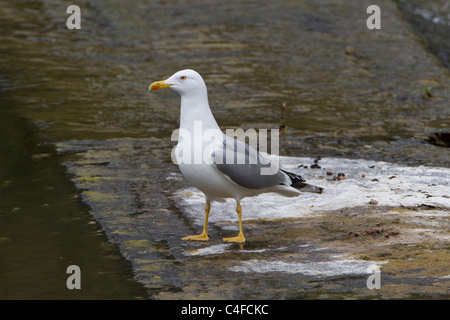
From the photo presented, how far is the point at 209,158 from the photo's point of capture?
5992 mm

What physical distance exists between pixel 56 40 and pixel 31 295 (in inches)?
418

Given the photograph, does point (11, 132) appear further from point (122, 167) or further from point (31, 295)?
point (31, 295)

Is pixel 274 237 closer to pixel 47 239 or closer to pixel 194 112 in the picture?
pixel 194 112

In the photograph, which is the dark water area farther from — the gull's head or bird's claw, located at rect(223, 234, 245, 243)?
the gull's head

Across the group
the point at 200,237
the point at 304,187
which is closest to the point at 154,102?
the point at 304,187

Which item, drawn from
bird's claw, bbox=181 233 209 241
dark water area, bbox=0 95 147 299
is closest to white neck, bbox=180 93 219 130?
bird's claw, bbox=181 233 209 241

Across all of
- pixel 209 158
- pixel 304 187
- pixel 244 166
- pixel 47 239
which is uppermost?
pixel 209 158

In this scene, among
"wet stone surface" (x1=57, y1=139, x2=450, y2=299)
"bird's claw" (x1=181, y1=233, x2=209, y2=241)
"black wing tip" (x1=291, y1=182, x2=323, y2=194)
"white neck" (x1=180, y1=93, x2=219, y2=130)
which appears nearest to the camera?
"wet stone surface" (x1=57, y1=139, x2=450, y2=299)

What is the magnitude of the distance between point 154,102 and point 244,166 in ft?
19.0

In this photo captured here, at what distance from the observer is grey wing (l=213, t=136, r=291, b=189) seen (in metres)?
6.05

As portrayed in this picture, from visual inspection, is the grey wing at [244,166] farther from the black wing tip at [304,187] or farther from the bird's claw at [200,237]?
the bird's claw at [200,237]

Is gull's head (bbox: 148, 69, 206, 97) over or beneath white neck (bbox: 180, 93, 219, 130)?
over

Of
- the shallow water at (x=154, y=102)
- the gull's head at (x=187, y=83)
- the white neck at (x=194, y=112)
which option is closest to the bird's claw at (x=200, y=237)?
the shallow water at (x=154, y=102)

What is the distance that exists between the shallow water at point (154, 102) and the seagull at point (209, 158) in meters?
0.63
